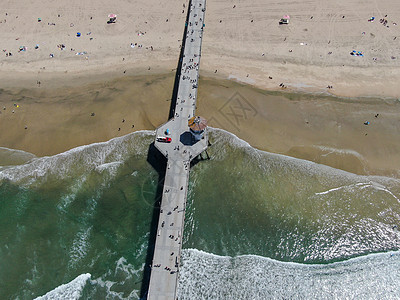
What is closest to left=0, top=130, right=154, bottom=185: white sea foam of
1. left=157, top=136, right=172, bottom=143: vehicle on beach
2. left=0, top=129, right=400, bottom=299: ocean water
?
left=0, top=129, right=400, bottom=299: ocean water

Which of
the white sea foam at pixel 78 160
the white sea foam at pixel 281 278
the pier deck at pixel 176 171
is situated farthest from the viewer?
the white sea foam at pixel 78 160

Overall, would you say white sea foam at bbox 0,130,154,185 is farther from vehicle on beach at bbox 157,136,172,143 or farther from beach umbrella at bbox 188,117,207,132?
beach umbrella at bbox 188,117,207,132

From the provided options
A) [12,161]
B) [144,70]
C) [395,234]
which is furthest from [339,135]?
[12,161]

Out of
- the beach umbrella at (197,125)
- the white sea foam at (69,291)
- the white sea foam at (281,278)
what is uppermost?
the beach umbrella at (197,125)

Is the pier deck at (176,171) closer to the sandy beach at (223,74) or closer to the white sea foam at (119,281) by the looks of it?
the white sea foam at (119,281)

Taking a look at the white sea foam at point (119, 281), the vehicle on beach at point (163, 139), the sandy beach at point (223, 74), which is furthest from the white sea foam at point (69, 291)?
the vehicle on beach at point (163, 139)

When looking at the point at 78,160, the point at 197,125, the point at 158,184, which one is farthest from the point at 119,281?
the point at 197,125

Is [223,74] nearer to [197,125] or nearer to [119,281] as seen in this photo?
[197,125]
